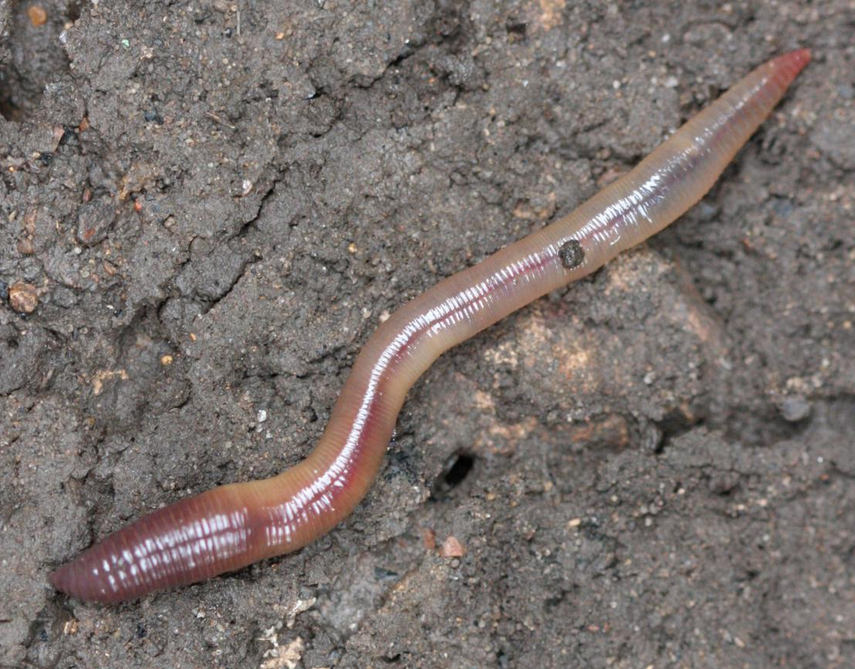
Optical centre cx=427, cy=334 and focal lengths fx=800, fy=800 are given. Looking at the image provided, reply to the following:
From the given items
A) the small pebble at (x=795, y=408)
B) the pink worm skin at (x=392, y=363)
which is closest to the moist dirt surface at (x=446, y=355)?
the small pebble at (x=795, y=408)

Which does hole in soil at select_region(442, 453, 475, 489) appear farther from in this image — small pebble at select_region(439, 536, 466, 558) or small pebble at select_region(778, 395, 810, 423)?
small pebble at select_region(778, 395, 810, 423)

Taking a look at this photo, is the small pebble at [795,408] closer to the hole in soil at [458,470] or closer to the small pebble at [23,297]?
the hole in soil at [458,470]

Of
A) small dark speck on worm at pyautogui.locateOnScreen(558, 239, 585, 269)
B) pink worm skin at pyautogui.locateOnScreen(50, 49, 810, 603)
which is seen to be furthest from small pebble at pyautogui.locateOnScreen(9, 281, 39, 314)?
small dark speck on worm at pyautogui.locateOnScreen(558, 239, 585, 269)

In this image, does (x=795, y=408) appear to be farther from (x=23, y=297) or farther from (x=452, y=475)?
(x=23, y=297)

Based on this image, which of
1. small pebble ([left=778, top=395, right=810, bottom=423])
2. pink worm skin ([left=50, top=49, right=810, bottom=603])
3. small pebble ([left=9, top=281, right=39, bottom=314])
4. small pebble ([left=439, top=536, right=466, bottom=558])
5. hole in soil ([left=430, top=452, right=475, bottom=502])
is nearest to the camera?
pink worm skin ([left=50, top=49, right=810, bottom=603])

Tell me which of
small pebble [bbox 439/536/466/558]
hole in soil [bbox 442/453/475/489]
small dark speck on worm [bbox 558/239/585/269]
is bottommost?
small pebble [bbox 439/536/466/558]

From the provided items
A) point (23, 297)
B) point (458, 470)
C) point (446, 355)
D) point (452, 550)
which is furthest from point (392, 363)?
point (23, 297)
